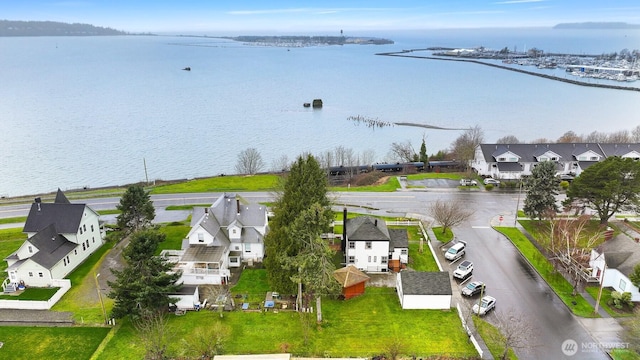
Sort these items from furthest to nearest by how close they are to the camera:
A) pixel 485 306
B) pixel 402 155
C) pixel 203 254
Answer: pixel 402 155
pixel 203 254
pixel 485 306

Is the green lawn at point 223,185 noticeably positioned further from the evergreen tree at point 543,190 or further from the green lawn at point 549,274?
the evergreen tree at point 543,190

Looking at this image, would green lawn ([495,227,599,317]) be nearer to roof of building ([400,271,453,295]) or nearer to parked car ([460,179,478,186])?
roof of building ([400,271,453,295])

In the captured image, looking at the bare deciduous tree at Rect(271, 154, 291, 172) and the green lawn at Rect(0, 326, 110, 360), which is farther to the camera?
the bare deciduous tree at Rect(271, 154, 291, 172)

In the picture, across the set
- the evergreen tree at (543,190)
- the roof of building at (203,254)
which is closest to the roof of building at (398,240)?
the roof of building at (203,254)

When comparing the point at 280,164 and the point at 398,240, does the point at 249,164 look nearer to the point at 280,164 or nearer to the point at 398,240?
the point at 280,164

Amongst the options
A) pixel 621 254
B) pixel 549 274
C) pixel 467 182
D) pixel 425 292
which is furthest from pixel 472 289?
pixel 467 182

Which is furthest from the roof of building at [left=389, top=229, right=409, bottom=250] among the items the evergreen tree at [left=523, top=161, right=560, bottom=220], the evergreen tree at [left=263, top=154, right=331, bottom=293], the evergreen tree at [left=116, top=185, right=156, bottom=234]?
the evergreen tree at [left=116, top=185, right=156, bottom=234]

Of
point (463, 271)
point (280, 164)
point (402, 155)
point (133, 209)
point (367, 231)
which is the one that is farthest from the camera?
point (280, 164)
